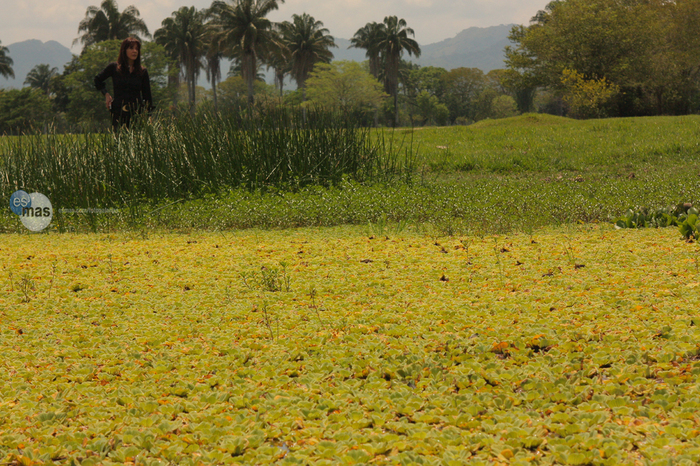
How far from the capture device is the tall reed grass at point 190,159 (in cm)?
620

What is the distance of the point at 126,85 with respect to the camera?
A: 6.67 meters

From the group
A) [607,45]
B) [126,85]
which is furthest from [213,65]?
[126,85]

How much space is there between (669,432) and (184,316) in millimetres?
2252

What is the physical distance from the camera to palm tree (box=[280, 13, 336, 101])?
142 ft

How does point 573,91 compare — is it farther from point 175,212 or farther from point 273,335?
point 273,335

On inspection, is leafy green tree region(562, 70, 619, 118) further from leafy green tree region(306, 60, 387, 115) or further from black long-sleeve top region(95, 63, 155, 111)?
black long-sleeve top region(95, 63, 155, 111)

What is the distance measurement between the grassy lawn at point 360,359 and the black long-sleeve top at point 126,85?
3.66m

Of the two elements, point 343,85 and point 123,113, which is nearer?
point 123,113

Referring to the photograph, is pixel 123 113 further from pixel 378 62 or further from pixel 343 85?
pixel 378 62

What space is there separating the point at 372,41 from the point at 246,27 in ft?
50.8

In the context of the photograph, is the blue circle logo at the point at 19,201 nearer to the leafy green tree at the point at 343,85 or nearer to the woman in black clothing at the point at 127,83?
the woman in black clothing at the point at 127,83

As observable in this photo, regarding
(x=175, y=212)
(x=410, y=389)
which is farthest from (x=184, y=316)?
(x=175, y=212)

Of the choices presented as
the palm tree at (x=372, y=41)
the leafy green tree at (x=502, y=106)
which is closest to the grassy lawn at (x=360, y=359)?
the palm tree at (x=372, y=41)

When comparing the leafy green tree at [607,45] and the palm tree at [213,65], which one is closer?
the leafy green tree at [607,45]
